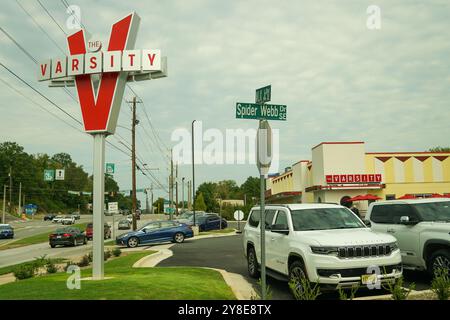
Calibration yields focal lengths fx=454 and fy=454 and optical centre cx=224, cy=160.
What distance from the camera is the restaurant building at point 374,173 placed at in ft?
129

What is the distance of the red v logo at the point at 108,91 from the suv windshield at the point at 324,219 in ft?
15.5

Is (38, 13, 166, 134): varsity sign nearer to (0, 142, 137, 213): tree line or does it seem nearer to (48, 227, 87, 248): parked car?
(48, 227, 87, 248): parked car

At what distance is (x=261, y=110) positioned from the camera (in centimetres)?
722

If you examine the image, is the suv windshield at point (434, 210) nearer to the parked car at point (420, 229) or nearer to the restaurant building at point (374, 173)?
the parked car at point (420, 229)

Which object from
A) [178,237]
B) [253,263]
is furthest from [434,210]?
[178,237]

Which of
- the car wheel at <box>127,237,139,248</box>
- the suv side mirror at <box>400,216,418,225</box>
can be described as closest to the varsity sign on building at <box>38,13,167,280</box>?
the suv side mirror at <box>400,216,418,225</box>

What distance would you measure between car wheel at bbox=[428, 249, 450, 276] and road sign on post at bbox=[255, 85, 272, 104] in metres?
5.13

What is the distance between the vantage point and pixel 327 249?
8141 mm

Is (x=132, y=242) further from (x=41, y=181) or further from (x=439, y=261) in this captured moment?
(x=41, y=181)

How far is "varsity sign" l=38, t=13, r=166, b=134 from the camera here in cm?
1036

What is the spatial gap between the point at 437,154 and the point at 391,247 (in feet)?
120

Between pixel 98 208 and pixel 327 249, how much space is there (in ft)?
17.1
